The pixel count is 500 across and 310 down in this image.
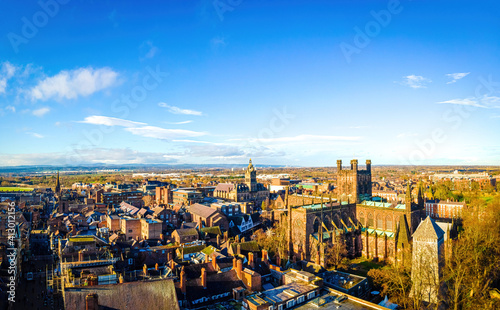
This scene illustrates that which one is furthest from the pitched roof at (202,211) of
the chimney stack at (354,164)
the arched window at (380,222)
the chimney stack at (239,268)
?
the chimney stack at (239,268)

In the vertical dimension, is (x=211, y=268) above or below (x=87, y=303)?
→ below

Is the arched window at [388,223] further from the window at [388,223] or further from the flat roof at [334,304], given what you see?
the flat roof at [334,304]

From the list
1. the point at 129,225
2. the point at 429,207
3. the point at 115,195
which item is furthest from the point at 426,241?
the point at 115,195

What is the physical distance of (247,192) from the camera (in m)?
112

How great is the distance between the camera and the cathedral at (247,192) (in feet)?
359

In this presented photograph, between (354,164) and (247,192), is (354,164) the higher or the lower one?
the higher one

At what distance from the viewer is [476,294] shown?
33844 mm

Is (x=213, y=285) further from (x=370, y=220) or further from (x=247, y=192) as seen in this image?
(x=247, y=192)

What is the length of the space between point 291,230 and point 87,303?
37.8 meters

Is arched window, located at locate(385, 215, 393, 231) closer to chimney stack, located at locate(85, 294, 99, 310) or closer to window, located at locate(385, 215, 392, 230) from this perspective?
window, located at locate(385, 215, 392, 230)

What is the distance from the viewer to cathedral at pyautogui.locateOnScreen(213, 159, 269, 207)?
110 metres

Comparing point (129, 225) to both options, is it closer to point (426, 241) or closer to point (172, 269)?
point (172, 269)

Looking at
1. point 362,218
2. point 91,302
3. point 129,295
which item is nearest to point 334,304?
point 129,295

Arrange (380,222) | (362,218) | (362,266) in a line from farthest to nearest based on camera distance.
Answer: (362,218)
(380,222)
(362,266)
